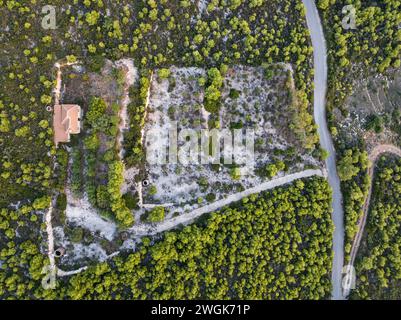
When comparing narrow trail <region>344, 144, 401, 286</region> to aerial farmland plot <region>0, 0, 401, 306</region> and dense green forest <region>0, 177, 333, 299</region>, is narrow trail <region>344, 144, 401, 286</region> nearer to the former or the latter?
aerial farmland plot <region>0, 0, 401, 306</region>

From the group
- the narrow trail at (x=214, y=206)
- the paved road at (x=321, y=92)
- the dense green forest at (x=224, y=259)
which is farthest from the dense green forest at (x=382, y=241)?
the narrow trail at (x=214, y=206)

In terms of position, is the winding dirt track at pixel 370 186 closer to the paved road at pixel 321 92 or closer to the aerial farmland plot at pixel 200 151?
the aerial farmland plot at pixel 200 151

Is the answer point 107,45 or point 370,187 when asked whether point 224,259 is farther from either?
point 107,45

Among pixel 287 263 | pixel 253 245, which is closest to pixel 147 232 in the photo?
pixel 253 245

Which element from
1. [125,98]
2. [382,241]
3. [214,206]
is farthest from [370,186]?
[125,98]

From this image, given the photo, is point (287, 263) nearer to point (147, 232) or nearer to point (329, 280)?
point (329, 280)

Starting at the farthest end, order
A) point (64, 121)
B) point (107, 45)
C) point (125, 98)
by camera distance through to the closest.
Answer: point (125, 98), point (107, 45), point (64, 121)
